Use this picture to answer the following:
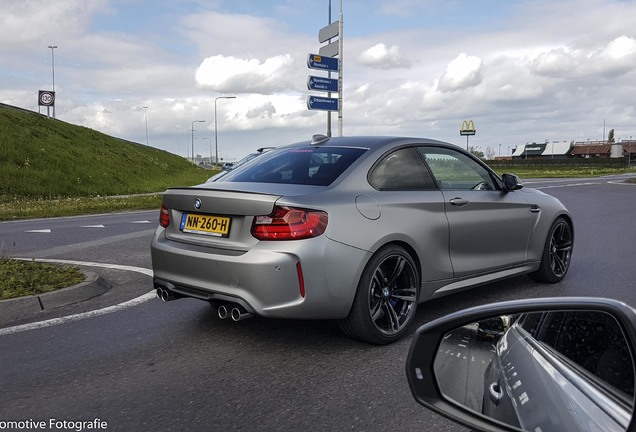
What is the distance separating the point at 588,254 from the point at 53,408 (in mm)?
7118

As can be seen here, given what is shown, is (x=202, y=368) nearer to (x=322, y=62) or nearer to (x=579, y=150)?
(x=322, y=62)

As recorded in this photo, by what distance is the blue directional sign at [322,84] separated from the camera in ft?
68.7

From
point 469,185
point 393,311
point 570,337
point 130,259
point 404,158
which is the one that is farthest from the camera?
point 130,259

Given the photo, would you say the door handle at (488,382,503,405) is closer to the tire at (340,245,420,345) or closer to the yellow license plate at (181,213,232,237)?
the tire at (340,245,420,345)

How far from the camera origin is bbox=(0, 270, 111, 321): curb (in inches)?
188

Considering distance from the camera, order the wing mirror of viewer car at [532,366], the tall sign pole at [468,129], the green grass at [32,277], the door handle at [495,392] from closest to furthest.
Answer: the wing mirror of viewer car at [532,366], the door handle at [495,392], the green grass at [32,277], the tall sign pole at [468,129]

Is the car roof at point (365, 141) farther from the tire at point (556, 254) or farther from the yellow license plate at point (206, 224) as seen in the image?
the tire at point (556, 254)

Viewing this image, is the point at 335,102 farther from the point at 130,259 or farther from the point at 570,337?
the point at 570,337

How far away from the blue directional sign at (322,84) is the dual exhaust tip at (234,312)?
18.0 m

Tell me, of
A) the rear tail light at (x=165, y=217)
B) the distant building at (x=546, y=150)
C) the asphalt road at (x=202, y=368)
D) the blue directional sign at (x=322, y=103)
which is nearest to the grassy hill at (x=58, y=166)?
the blue directional sign at (x=322, y=103)

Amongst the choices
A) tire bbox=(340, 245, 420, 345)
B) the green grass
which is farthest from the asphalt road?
the green grass

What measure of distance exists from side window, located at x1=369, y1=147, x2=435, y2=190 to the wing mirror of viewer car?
2669mm

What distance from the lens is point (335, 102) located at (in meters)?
21.7

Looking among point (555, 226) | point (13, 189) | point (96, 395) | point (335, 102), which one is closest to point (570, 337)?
point (96, 395)
